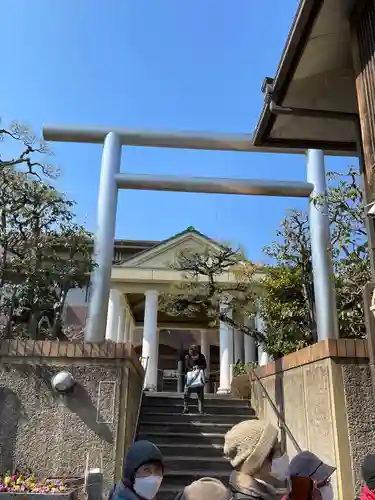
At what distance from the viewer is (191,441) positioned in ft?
23.9

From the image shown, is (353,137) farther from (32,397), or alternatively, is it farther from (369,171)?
(32,397)

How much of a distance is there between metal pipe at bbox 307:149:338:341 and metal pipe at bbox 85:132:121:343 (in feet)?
10.1

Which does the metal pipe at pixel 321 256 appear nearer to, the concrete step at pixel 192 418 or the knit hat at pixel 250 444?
the concrete step at pixel 192 418

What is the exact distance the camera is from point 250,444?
2.09m

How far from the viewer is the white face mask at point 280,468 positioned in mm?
2133

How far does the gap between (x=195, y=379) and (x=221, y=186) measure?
367 centimetres

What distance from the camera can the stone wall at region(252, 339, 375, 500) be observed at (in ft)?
15.3

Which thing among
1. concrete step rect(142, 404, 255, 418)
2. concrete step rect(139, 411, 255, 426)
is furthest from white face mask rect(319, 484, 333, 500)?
concrete step rect(142, 404, 255, 418)

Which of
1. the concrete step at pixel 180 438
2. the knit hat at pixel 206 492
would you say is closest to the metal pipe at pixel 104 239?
the concrete step at pixel 180 438

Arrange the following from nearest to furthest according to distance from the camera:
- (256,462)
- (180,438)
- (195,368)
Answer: (256,462) → (180,438) → (195,368)

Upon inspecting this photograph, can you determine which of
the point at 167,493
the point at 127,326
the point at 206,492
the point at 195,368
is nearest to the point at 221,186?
the point at 195,368

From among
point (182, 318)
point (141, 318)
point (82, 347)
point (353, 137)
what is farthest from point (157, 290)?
point (353, 137)

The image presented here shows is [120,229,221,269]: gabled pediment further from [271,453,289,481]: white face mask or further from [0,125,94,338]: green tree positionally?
[271,453,289,481]: white face mask

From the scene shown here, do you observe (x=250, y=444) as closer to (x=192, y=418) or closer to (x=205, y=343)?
(x=192, y=418)
